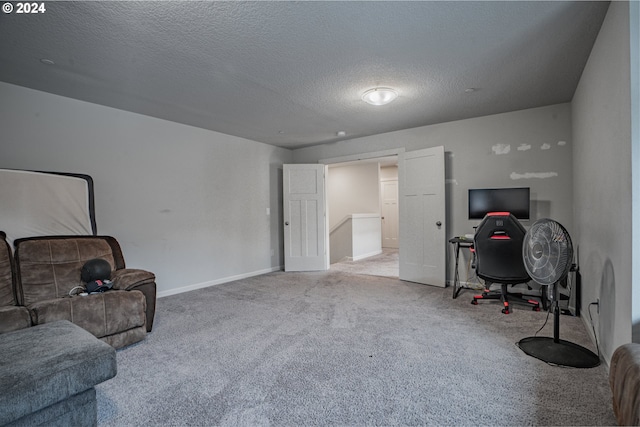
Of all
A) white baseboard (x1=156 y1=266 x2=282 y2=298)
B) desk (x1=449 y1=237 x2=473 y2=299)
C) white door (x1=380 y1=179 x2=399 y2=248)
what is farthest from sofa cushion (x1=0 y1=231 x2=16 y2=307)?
white door (x1=380 y1=179 x2=399 y2=248)

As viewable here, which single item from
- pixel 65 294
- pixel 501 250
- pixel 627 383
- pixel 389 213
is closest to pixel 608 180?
pixel 501 250

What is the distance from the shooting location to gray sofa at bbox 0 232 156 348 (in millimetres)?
2230

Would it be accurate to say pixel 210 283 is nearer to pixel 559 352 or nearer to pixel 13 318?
pixel 13 318

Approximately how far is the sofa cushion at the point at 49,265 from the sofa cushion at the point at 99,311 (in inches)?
9.6

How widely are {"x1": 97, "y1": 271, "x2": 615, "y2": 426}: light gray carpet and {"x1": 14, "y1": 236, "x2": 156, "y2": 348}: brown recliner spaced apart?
0.68 feet

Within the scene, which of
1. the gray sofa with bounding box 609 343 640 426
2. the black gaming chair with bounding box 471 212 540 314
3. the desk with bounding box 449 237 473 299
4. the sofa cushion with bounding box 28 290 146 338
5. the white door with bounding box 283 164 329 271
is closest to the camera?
the gray sofa with bounding box 609 343 640 426

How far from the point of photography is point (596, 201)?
2340 millimetres

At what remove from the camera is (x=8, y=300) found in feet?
7.72

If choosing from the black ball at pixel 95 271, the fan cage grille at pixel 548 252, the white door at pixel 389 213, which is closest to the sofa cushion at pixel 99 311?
the black ball at pixel 95 271

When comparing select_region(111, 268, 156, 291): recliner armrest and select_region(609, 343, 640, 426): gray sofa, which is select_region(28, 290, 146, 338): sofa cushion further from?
select_region(609, 343, 640, 426): gray sofa

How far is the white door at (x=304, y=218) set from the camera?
18.4 feet

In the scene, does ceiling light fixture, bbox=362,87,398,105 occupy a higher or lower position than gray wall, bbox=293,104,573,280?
higher

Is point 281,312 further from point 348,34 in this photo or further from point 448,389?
point 348,34

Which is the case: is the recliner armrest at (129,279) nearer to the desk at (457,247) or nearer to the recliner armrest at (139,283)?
the recliner armrest at (139,283)
